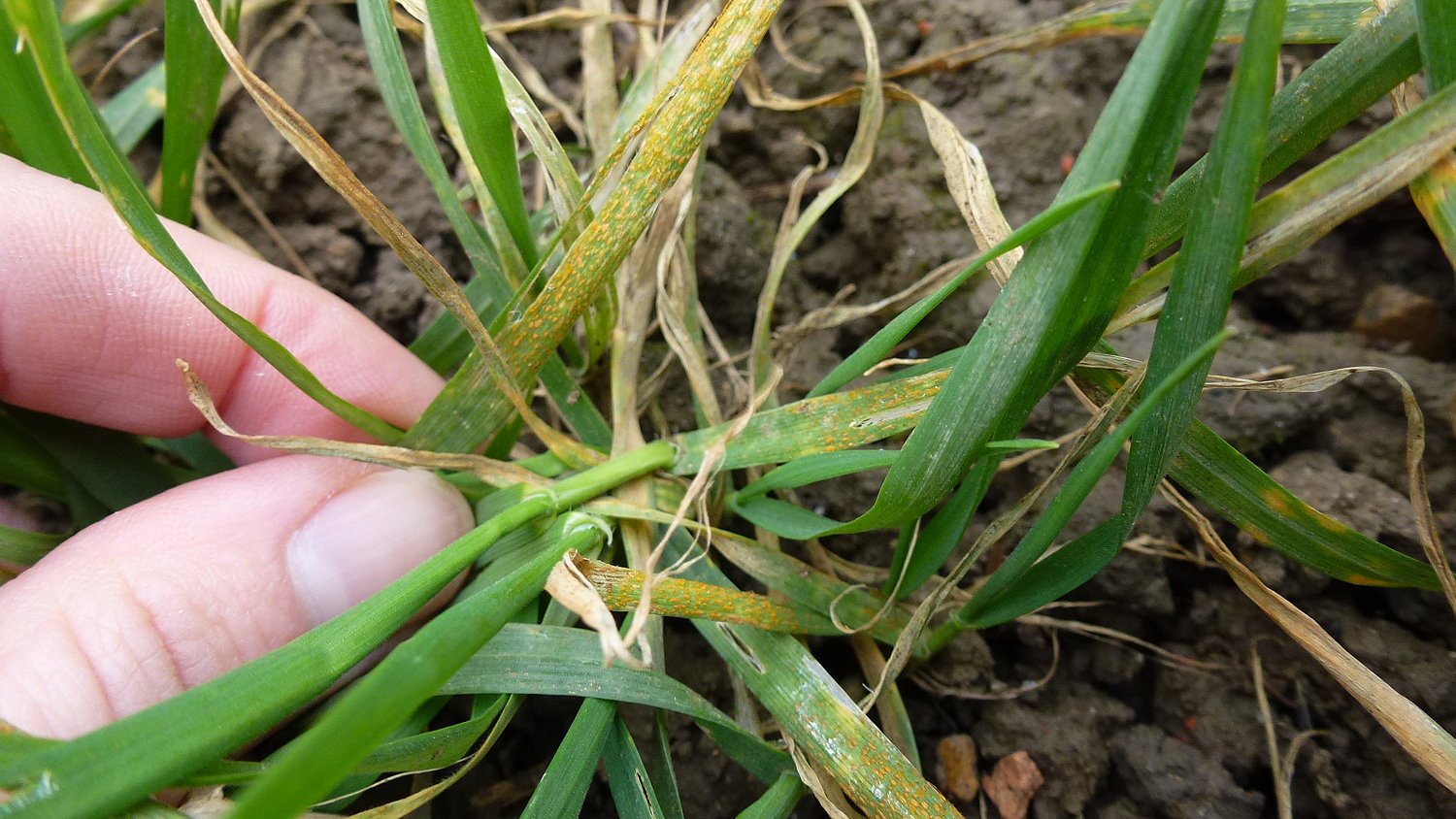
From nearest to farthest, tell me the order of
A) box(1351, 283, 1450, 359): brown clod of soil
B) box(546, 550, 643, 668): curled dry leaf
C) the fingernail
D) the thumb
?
1. box(546, 550, 643, 668): curled dry leaf
2. the thumb
3. the fingernail
4. box(1351, 283, 1450, 359): brown clod of soil

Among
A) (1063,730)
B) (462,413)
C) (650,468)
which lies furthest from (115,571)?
(1063,730)

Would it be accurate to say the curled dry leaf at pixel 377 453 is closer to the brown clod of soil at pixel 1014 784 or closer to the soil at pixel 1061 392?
the soil at pixel 1061 392

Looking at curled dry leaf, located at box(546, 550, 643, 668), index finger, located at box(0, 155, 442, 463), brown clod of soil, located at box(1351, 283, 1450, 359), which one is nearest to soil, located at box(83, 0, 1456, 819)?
brown clod of soil, located at box(1351, 283, 1450, 359)

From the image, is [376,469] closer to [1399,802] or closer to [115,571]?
[115,571]

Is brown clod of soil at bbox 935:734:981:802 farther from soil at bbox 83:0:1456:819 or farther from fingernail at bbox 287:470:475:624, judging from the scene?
fingernail at bbox 287:470:475:624

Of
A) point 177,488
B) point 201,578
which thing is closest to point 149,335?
point 177,488
